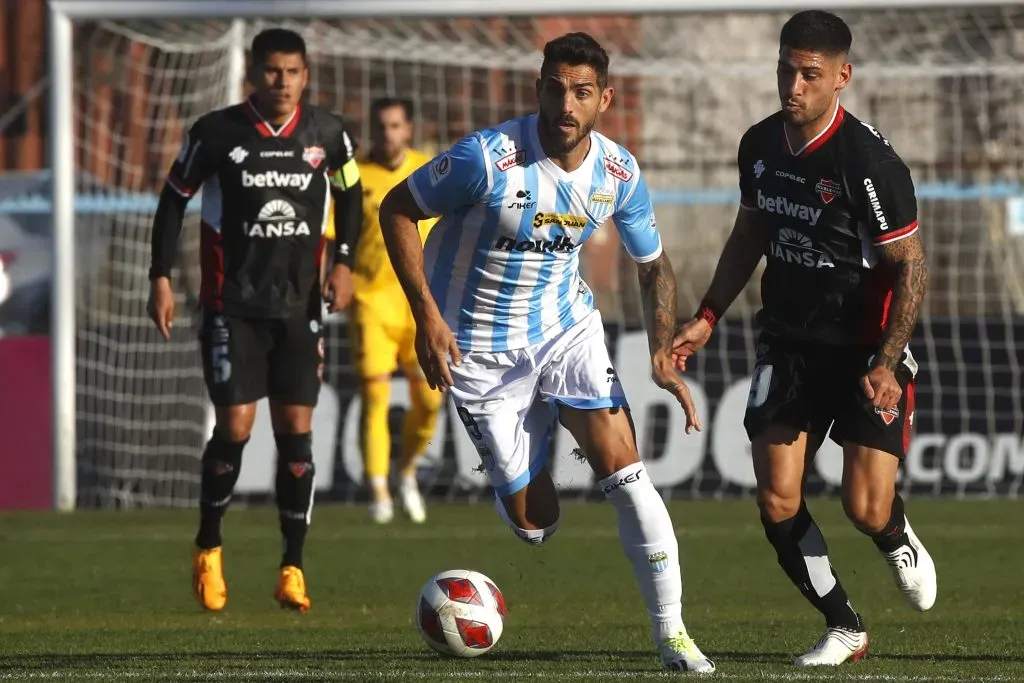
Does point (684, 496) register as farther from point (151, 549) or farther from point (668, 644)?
point (668, 644)

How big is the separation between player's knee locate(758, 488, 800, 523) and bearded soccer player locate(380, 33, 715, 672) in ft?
1.38

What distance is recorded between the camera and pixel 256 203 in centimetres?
777

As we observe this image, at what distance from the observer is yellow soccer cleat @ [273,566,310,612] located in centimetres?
752

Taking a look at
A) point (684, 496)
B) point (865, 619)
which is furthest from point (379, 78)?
point (865, 619)

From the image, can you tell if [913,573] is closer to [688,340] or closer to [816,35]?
[688,340]

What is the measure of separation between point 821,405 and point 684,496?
6.01 m

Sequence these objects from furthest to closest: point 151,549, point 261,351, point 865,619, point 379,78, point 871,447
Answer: point 379,78
point 151,549
point 261,351
point 865,619
point 871,447

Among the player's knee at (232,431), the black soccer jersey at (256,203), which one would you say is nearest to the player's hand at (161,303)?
the black soccer jersey at (256,203)

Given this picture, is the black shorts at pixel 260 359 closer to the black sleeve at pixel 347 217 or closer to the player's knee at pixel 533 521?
the black sleeve at pixel 347 217

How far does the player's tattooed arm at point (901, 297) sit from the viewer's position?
18.9ft

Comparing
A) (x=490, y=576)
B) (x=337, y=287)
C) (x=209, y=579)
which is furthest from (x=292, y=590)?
(x=490, y=576)

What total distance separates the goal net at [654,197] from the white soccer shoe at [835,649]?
593 cm

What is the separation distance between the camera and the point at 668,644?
5.64 m

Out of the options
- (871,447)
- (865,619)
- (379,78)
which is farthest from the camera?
(379,78)
